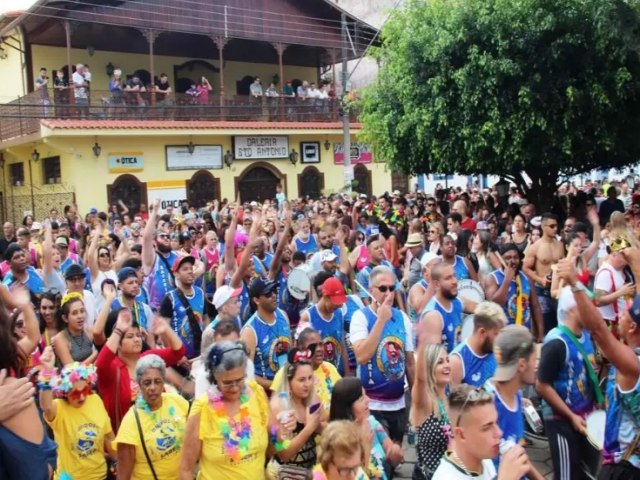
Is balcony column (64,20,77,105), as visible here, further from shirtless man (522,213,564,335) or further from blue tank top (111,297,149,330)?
shirtless man (522,213,564,335)

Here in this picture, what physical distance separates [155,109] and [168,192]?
2904 mm

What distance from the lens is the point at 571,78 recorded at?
41.8 ft

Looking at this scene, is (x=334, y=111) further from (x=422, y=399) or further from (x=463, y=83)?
(x=422, y=399)

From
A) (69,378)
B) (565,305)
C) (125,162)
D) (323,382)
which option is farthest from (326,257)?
(125,162)

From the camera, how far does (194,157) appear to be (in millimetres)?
23719

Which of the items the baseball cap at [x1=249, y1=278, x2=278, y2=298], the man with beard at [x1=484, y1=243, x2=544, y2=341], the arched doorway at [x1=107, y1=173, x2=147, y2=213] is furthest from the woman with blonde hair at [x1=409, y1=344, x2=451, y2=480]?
the arched doorway at [x1=107, y1=173, x2=147, y2=213]

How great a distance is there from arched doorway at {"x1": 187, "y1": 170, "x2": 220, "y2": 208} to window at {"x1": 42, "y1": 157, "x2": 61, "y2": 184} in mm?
4408

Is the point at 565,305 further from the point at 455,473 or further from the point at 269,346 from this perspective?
the point at 269,346

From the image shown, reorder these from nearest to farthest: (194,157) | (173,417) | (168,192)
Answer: (173,417) < (168,192) < (194,157)

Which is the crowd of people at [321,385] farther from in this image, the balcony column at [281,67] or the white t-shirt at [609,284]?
the balcony column at [281,67]

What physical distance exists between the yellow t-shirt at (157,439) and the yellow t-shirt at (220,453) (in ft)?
0.93

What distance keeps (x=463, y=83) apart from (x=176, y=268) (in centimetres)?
855

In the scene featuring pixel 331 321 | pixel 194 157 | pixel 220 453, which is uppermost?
pixel 194 157

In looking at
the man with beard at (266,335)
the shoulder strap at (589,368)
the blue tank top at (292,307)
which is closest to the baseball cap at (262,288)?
the man with beard at (266,335)
